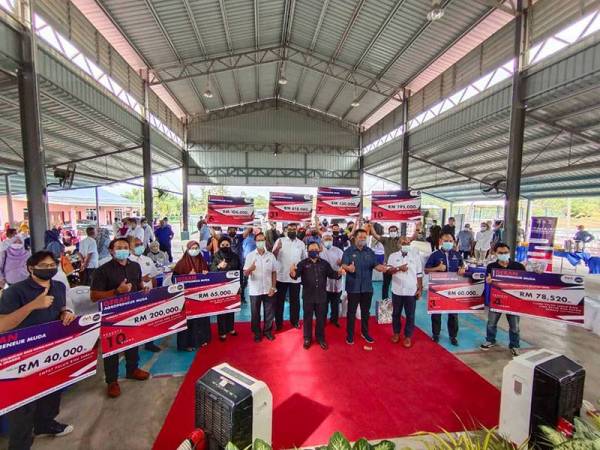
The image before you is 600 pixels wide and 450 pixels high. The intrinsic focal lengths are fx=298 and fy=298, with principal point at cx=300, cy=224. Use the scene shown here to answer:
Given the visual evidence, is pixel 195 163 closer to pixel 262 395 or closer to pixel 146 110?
pixel 146 110

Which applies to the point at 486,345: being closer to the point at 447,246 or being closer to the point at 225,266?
the point at 447,246

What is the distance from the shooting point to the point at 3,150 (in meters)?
11.7

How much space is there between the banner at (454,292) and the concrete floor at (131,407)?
68 cm

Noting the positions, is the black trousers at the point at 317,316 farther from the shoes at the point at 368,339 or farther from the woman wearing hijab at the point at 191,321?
the woman wearing hijab at the point at 191,321

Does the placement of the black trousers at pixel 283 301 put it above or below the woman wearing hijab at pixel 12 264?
below

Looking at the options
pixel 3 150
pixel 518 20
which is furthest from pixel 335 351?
pixel 3 150

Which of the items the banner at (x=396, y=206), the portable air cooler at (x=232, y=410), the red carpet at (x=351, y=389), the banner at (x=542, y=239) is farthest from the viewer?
the banner at (x=542, y=239)

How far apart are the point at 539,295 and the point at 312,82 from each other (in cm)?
1467

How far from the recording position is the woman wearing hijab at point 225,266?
15.9 feet

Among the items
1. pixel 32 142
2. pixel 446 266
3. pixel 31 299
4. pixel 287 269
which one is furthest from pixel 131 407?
pixel 32 142

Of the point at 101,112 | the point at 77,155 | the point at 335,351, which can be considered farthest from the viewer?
the point at 77,155

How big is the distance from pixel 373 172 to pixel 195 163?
1201cm

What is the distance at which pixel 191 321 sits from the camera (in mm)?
4543

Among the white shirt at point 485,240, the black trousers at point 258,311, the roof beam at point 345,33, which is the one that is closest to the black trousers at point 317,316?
the black trousers at point 258,311
